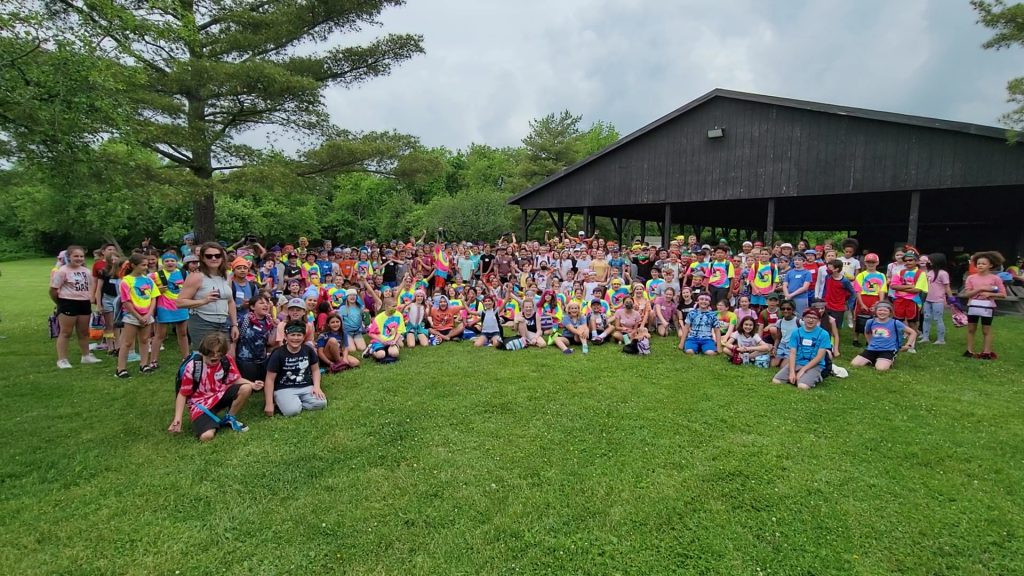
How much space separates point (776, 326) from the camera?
684 cm

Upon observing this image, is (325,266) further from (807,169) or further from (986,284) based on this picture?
(807,169)

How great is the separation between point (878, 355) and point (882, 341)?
22 cm

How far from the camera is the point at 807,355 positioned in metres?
5.96

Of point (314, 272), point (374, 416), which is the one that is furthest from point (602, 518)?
point (314, 272)

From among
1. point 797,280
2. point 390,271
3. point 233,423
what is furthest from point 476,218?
point 233,423

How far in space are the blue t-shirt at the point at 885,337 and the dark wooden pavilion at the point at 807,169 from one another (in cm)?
651

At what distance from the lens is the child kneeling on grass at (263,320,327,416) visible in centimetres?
500

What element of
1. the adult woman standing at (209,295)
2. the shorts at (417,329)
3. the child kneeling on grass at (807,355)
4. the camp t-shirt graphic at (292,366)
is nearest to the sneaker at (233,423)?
the camp t-shirt graphic at (292,366)

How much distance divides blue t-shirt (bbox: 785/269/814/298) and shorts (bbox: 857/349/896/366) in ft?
4.57

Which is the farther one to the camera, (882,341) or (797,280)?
(797,280)

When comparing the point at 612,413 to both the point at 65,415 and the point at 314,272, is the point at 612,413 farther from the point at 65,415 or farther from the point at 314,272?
the point at 314,272

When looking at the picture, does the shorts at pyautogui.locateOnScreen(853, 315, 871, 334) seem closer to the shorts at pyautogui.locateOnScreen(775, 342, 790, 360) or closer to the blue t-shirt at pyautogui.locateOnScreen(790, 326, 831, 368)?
the shorts at pyautogui.locateOnScreen(775, 342, 790, 360)

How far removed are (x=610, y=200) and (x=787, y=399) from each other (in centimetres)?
1169

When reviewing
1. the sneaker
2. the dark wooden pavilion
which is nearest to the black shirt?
the sneaker
